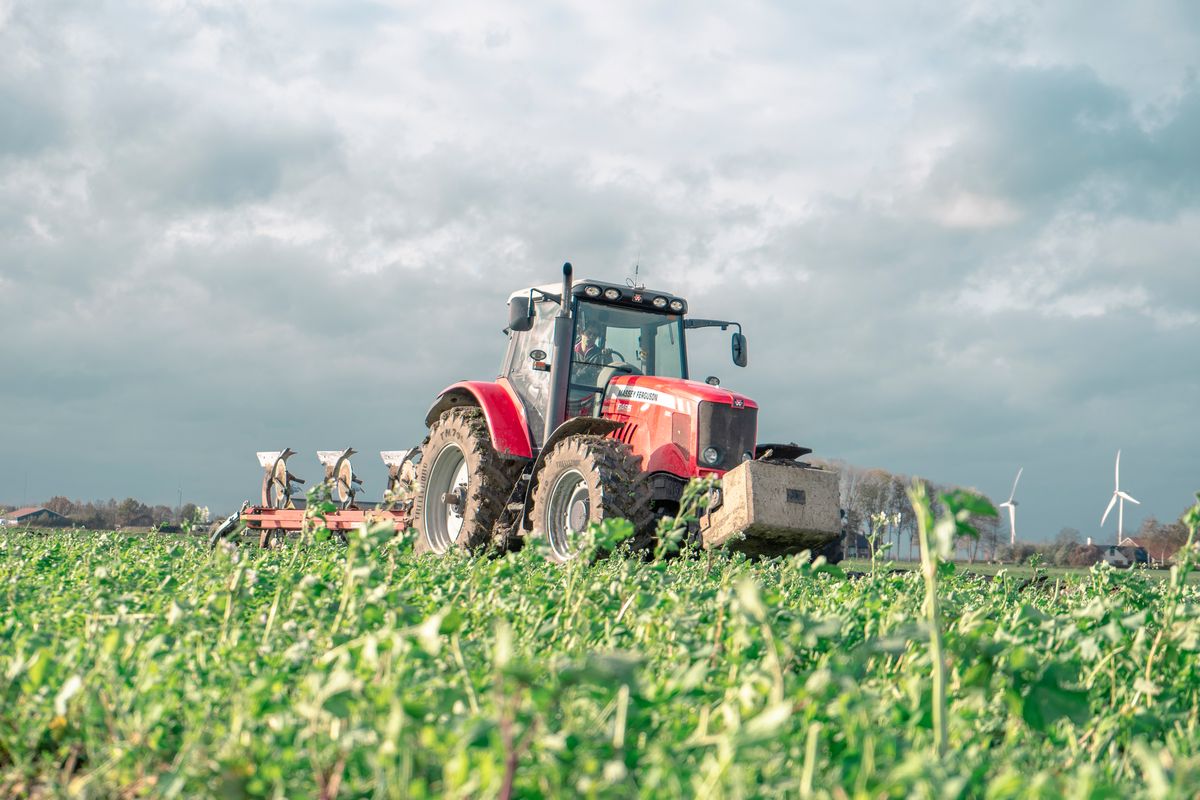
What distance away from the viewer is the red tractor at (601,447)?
26.2 ft

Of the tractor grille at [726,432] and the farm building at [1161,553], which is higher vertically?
the tractor grille at [726,432]

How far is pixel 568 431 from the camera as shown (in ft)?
28.7

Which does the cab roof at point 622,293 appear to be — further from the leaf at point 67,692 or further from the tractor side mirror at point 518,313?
the leaf at point 67,692

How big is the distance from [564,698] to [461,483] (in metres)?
8.55

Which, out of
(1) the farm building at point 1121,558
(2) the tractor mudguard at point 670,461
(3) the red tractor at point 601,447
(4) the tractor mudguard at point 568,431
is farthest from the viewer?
(2) the tractor mudguard at point 670,461

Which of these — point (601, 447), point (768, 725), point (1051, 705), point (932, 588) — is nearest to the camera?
point (768, 725)

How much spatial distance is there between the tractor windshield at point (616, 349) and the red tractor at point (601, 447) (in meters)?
0.01

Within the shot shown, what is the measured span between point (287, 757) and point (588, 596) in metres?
2.05

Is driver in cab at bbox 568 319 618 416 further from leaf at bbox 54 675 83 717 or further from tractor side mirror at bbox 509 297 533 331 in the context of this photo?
leaf at bbox 54 675 83 717

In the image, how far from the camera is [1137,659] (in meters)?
3.28

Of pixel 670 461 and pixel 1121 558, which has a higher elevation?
pixel 670 461

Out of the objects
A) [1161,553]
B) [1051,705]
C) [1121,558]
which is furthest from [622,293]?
[1121,558]

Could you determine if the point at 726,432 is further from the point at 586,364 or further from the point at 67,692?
the point at 67,692

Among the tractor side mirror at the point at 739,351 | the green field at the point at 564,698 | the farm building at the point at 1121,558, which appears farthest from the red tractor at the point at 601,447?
the green field at the point at 564,698
